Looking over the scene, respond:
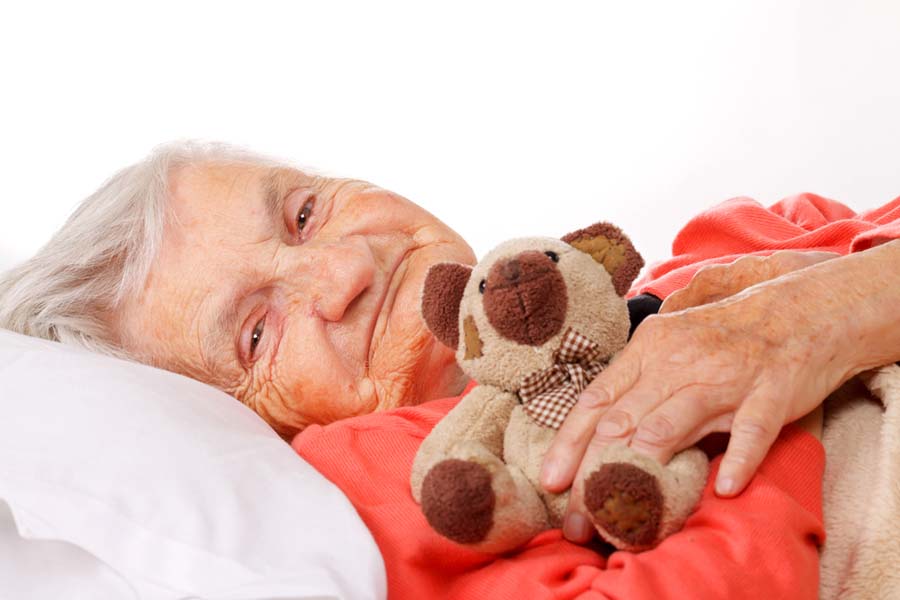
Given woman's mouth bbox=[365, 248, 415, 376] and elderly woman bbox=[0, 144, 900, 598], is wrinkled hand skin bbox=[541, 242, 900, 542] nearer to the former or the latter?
elderly woman bbox=[0, 144, 900, 598]

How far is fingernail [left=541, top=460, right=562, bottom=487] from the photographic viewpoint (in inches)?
35.5

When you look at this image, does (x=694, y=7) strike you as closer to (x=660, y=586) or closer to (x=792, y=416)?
(x=792, y=416)

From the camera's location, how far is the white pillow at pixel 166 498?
84 cm

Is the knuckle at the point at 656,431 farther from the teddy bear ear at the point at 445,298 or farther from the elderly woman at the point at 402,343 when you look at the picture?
the teddy bear ear at the point at 445,298

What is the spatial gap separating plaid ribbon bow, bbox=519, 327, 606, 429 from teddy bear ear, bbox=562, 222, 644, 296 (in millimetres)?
79

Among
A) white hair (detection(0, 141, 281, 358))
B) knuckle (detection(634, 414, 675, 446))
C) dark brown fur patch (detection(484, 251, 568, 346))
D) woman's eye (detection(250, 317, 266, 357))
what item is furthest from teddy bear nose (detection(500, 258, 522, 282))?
white hair (detection(0, 141, 281, 358))

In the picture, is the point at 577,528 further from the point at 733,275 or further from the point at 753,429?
the point at 733,275

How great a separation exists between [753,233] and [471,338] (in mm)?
1009

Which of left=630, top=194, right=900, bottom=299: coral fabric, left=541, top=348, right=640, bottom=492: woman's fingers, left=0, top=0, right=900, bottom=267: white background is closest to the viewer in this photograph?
left=541, top=348, right=640, bottom=492: woman's fingers

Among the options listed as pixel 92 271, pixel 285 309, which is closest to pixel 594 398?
pixel 285 309

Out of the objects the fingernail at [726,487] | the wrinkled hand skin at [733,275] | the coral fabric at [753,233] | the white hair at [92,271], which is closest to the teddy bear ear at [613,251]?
the fingernail at [726,487]

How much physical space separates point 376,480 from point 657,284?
0.73 metres

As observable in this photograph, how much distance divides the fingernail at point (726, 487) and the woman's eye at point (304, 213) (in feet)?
2.78

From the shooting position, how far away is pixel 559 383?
967 mm
